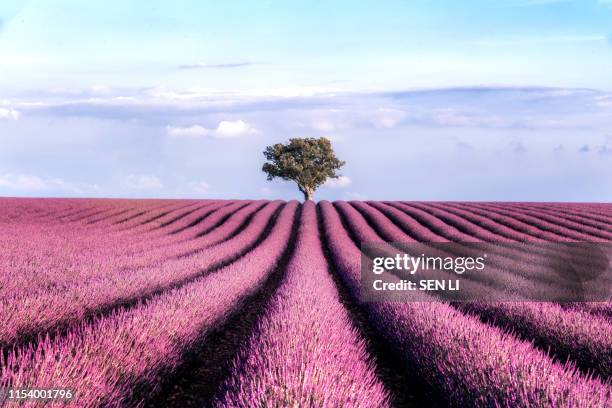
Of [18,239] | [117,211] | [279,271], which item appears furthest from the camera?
[117,211]

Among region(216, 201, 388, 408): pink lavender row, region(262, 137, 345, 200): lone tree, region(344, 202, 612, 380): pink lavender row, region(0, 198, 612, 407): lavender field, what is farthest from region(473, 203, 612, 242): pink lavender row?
region(262, 137, 345, 200): lone tree

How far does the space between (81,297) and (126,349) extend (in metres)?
2.46

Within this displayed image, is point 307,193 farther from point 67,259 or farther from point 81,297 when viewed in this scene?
point 81,297

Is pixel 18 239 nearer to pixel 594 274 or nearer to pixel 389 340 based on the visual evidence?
pixel 389 340

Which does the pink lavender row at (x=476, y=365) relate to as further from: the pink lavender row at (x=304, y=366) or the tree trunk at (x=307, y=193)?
the tree trunk at (x=307, y=193)

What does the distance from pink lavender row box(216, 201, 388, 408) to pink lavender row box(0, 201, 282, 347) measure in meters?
2.29

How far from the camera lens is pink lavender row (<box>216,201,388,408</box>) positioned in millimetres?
2674

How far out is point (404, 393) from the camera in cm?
488

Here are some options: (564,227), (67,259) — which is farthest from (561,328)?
(564,227)

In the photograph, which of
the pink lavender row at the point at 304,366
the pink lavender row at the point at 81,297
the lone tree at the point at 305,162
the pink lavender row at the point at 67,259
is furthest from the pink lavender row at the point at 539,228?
the lone tree at the point at 305,162

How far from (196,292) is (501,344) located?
374 centimetres

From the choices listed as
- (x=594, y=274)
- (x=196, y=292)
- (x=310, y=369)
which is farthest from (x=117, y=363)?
(x=594, y=274)

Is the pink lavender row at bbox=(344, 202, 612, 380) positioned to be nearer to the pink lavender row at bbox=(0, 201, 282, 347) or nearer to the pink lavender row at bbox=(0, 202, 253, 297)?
the pink lavender row at bbox=(0, 201, 282, 347)

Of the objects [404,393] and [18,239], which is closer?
[404,393]
